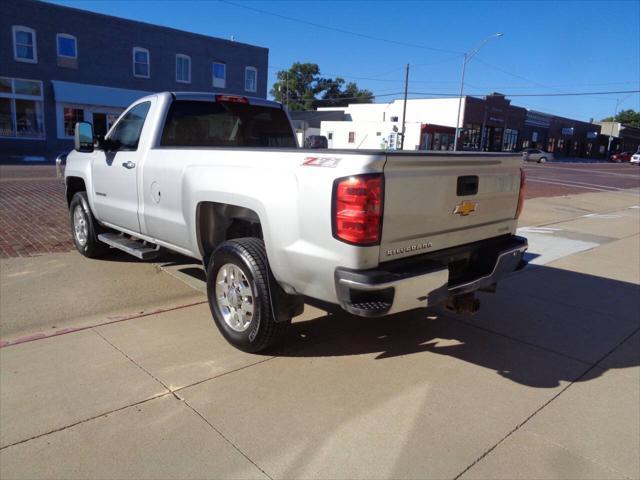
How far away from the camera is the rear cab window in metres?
5.22

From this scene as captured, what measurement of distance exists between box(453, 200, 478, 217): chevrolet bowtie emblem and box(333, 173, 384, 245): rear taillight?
87 cm

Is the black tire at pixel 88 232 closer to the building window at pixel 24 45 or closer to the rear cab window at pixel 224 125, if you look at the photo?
the rear cab window at pixel 224 125

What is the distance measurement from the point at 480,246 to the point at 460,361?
93cm

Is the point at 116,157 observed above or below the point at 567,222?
above

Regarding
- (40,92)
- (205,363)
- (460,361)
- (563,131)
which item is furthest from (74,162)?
(563,131)

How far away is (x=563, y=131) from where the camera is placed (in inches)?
3162

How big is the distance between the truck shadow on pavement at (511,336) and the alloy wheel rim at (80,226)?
11.2 ft

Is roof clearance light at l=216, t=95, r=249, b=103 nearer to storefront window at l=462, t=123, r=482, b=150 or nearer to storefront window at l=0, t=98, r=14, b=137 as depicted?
storefront window at l=0, t=98, r=14, b=137

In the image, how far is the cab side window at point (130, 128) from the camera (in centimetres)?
530

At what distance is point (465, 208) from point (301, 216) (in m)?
1.30

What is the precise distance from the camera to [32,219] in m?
8.91

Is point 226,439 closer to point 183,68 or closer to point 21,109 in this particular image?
point 21,109

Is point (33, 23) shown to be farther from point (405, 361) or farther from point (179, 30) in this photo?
point (405, 361)

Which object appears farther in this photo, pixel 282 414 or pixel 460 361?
pixel 460 361
